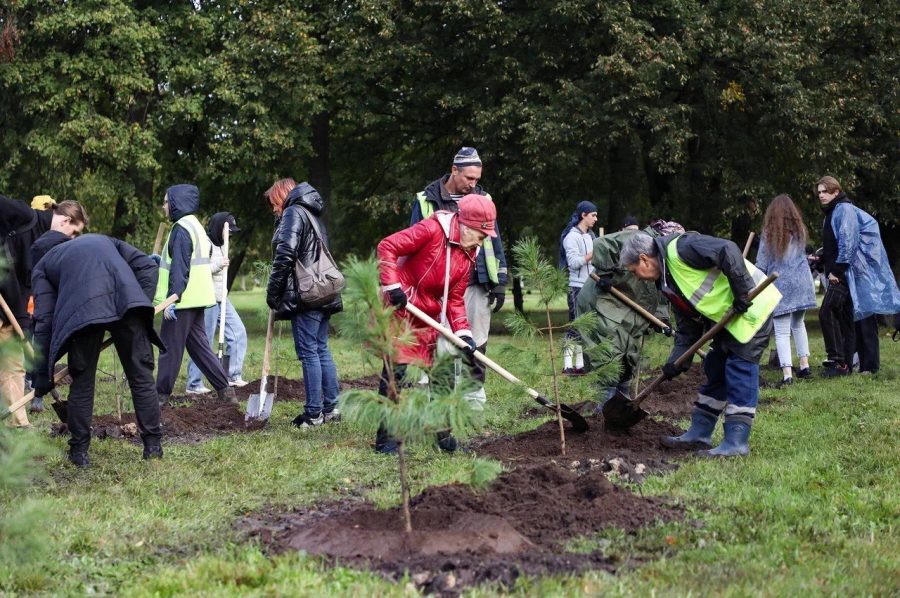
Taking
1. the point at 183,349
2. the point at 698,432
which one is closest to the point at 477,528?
the point at 698,432

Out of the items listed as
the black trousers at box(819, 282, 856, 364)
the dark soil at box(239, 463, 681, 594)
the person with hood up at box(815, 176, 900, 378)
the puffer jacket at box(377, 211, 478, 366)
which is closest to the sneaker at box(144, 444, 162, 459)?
the dark soil at box(239, 463, 681, 594)

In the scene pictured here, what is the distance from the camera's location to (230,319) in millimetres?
11305

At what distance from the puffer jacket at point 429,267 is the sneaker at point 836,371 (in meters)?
5.95

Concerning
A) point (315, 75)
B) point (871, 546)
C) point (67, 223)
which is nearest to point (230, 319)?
point (67, 223)

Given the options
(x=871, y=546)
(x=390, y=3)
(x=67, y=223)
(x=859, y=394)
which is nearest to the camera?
(x=871, y=546)

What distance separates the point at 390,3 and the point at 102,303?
15.7 m

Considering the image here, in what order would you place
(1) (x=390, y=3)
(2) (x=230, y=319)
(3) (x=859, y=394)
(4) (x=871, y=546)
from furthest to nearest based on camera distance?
1. (1) (x=390, y=3)
2. (2) (x=230, y=319)
3. (3) (x=859, y=394)
4. (4) (x=871, y=546)

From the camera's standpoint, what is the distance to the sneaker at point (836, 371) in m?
11.5

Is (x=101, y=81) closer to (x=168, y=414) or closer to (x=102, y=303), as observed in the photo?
(x=168, y=414)

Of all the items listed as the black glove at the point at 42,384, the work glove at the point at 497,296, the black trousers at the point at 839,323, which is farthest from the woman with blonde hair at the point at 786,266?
the black glove at the point at 42,384

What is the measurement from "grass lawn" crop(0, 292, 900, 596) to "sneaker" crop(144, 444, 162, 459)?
0.24 feet

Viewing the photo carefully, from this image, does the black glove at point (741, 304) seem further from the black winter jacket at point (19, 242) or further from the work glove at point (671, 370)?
the black winter jacket at point (19, 242)

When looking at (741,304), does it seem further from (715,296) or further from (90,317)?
(90,317)

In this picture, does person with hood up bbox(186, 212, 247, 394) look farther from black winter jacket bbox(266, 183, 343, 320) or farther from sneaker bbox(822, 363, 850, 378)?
sneaker bbox(822, 363, 850, 378)
